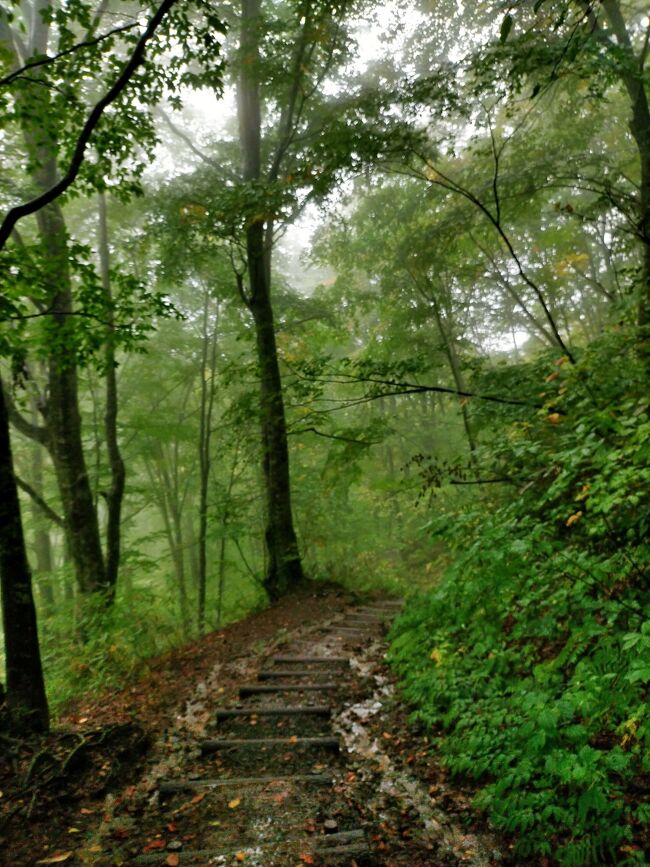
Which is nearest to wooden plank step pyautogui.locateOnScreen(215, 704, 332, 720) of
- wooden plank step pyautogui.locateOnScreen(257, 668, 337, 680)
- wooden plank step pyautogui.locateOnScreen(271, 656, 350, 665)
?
wooden plank step pyautogui.locateOnScreen(257, 668, 337, 680)

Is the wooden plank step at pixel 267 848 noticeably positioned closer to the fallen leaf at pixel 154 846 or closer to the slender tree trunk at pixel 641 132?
the fallen leaf at pixel 154 846

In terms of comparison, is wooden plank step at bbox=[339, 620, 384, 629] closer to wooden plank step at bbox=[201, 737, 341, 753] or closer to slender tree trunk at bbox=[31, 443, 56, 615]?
wooden plank step at bbox=[201, 737, 341, 753]

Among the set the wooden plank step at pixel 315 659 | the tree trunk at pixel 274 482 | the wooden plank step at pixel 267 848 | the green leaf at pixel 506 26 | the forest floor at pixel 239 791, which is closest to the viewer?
the green leaf at pixel 506 26

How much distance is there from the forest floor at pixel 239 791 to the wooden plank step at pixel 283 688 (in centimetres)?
6

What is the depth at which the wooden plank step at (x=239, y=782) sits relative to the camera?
12.6ft

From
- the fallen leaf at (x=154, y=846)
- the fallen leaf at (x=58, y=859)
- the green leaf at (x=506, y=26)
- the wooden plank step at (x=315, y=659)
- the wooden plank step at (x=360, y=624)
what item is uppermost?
the green leaf at (x=506, y=26)

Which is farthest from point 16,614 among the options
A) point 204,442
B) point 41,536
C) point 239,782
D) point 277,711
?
point 41,536

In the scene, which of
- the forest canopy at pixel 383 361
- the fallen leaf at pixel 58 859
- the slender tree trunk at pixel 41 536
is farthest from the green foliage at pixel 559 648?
the slender tree trunk at pixel 41 536

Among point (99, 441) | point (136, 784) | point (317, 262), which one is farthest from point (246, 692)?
point (317, 262)

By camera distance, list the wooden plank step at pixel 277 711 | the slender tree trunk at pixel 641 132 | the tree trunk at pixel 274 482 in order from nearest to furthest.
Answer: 1. the wooden plank step at pixel 277 711
2. the slender tree trunk at pixel 641 132
3. the tree trunk at pixel 274 482

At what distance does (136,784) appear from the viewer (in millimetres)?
4027

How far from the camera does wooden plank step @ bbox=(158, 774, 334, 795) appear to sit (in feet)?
12.6

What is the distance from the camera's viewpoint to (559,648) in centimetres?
430

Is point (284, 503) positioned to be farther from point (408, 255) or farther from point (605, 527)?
point (605, 527)
